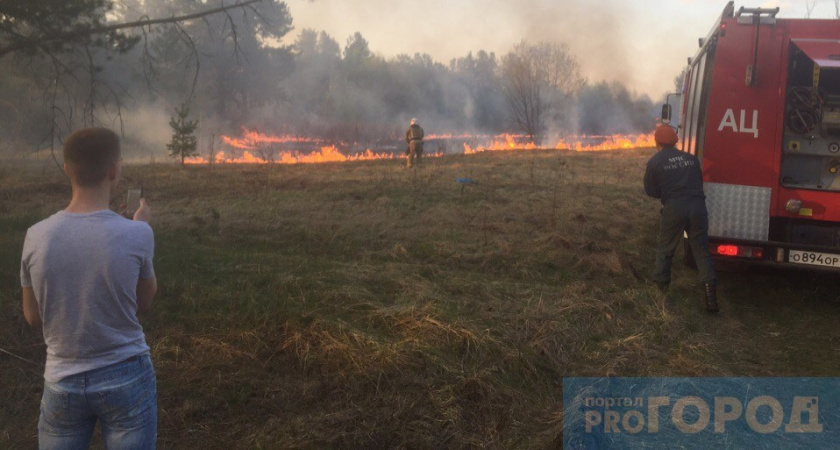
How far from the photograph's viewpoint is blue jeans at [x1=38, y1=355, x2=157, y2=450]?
2238 millimetres

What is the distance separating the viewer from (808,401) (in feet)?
14.7

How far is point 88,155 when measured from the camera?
7.58ft

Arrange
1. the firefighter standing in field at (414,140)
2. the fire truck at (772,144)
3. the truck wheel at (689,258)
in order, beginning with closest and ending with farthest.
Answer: the fire truck at (772,144) < the truck wheel at (689,258) < the firefighter standing in field at (414,140)

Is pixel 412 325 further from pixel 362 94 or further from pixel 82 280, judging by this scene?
pixel 362 94

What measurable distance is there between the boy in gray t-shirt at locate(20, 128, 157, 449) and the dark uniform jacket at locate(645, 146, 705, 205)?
18.2 feet

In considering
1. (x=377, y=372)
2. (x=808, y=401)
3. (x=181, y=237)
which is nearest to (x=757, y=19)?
(x=808, y=401)

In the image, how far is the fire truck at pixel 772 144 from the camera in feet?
20.9

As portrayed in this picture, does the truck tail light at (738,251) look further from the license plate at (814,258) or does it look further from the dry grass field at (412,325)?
the dry grass field at (412,325)

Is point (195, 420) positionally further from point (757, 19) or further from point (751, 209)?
point (757, 19)

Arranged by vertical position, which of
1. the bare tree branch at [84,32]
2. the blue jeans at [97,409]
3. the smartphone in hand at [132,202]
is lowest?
the blue jeans at [97,409]

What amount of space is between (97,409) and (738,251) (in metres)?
6.14

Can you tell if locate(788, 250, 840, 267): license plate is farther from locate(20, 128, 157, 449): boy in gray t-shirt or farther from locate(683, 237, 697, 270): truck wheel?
locate(20, 128, 157, 449): boy in gray t-shirt

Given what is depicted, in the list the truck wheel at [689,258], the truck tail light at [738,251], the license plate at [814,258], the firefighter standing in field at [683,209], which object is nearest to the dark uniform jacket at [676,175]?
the firefighter standing in field at [683,209]

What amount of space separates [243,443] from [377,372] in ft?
3.43
